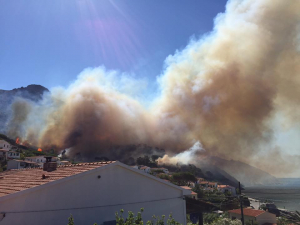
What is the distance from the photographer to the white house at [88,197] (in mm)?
6336

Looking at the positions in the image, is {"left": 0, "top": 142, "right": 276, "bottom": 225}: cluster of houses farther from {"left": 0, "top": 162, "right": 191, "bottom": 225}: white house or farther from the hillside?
the hillside

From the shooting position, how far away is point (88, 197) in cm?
724

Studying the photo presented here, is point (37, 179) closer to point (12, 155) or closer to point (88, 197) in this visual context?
point (88, 197)

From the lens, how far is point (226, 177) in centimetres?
10588

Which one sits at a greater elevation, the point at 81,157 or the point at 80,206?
the point at 81,157

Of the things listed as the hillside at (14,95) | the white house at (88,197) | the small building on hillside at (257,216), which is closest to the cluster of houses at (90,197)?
the white house at (88,197)

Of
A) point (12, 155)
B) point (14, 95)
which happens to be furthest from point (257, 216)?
point (14, 95)

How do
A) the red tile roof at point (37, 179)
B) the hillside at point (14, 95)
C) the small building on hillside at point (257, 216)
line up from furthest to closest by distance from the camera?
the hillside at point (14, 95) → the small building on hillside at point (257, 216) → the red tile roof at point (37, 179)

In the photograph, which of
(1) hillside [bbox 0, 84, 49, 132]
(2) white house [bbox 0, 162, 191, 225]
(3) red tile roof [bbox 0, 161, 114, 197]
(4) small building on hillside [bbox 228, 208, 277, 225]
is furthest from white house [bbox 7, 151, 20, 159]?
(1) hillside [bbox 0, 84, 49, 132]

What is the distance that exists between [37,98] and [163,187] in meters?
179

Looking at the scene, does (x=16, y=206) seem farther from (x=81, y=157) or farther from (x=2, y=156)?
(x=81, y=157)

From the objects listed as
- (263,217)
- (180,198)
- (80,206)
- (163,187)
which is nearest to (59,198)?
(80,206)

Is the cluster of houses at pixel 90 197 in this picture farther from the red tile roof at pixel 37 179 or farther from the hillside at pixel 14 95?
the hillside at pixel 14 95

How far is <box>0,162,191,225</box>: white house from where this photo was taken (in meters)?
6.34
